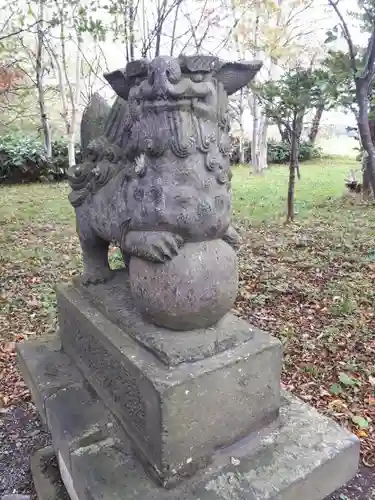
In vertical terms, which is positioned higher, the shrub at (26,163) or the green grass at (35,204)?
the shrub at (26,163)

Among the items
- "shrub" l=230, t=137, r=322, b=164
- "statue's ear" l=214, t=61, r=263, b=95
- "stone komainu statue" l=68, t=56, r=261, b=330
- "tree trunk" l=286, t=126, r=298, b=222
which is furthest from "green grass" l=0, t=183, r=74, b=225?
"shrub" l=230, t=137, r=322, b=164

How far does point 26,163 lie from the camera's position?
11656mm

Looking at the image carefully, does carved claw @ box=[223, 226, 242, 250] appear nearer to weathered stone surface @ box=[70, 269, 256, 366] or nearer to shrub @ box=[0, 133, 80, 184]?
weathered stone surface @ box=[70, 269, 256, 366]

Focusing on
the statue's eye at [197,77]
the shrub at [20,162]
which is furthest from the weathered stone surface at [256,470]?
the shrub at [20,162]

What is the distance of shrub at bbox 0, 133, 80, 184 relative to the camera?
37.6 feet

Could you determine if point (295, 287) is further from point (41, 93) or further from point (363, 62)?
point (41, 93)

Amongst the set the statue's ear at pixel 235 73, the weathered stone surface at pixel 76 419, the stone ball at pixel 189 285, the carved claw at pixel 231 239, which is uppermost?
the statue's ear at pixel 235 73

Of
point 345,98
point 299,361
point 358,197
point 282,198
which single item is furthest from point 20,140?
point 299,361

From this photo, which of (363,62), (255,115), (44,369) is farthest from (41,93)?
(44,369)

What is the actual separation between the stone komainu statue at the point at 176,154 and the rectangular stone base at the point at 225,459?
766mm

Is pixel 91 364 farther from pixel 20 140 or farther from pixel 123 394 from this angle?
pixel 20 140

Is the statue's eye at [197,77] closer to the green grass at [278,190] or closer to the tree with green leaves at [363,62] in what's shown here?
the tree with green leaves at [363,62]

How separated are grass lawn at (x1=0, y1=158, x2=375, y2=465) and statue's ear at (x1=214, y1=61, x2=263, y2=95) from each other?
2.10 m

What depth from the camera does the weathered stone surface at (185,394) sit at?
1469 millimetres
